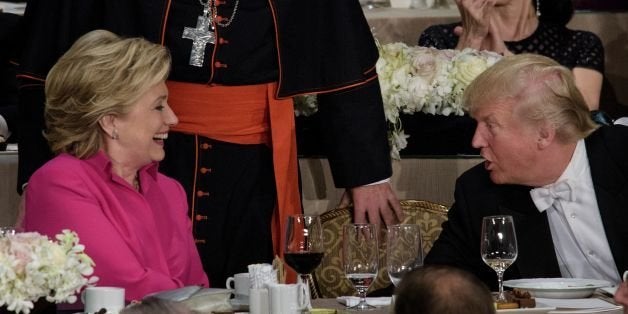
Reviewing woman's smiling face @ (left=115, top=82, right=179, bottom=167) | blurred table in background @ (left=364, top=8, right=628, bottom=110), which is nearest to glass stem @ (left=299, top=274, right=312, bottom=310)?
woman's smiling face @ (left=115, top=82, right=179, bottom=167)

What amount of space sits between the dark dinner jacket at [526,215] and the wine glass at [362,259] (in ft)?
2.09

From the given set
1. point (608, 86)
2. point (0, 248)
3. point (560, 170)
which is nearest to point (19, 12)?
point (608, 86)

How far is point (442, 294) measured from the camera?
1.86 metres

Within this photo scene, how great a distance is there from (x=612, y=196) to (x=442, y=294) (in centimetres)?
175

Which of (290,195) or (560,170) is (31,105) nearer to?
(290,195)

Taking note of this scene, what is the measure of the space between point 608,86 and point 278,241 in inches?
95.3

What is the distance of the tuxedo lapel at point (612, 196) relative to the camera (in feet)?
11.3

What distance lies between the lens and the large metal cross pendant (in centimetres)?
382

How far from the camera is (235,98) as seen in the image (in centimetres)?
384

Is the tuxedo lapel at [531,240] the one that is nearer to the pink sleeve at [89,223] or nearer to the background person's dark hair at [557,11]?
the pink sleeve at [89,223]

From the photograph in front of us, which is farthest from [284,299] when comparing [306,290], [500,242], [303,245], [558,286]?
[558,286]

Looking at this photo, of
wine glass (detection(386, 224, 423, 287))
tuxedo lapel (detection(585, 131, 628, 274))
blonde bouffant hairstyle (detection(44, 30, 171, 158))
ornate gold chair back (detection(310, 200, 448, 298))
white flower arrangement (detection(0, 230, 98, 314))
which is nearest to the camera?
white flower arrangement (detection(0, 230, 98, 314))

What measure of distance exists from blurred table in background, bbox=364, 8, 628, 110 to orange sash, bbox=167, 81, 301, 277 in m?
2.01

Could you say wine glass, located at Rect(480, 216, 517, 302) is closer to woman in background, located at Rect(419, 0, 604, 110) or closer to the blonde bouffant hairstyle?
the blonde bouffant hairstyle
